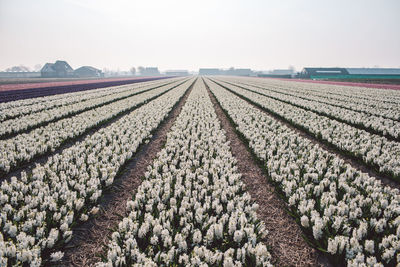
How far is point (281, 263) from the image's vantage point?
3682 mm

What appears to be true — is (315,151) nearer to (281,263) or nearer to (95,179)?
(281,263)

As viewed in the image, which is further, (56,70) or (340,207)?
(56,70)

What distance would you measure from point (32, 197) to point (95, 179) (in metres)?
1.23

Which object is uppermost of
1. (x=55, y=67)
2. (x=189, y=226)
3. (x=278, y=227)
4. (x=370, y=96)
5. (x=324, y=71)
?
(x=55, y=67)

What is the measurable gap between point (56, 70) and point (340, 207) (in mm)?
125106

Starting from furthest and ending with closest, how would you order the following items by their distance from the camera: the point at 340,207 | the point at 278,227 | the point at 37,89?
the point at 37,89, the point at 278,227, the point at 340,207

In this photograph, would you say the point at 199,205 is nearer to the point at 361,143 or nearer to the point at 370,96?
the point at 361,143

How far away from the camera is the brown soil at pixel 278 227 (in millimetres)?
3773

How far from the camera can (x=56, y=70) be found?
4107 inches

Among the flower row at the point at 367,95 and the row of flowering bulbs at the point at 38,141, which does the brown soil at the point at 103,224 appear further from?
the flower row at the point at 367,95

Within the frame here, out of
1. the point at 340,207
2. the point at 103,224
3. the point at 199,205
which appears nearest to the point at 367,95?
the point at 340,207

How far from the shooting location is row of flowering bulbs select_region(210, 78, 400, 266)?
3412 millimetres

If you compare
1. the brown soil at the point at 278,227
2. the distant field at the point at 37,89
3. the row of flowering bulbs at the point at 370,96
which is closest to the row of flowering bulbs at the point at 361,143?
the brown soil at the point at 278,227

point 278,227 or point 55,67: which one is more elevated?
point 55,67
